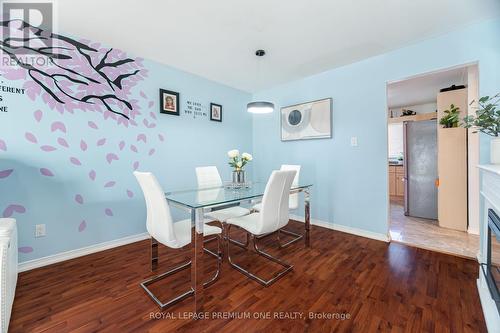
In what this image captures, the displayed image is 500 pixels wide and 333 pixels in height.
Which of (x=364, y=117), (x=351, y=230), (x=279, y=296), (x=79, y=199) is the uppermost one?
(x=364, y=117)

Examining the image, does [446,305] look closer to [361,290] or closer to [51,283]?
[361,290]

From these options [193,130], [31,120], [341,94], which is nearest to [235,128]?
[193,130]

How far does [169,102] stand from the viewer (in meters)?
3.08

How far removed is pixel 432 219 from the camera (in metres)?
3.56

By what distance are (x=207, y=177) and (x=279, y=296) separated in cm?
170

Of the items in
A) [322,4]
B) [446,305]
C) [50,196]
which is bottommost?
[446,305]

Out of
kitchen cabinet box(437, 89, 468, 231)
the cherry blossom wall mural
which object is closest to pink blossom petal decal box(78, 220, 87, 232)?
the cherry blossom wall mural

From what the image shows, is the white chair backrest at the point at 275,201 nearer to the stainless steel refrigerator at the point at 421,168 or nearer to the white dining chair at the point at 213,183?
the white dining chair at the point at 213,183

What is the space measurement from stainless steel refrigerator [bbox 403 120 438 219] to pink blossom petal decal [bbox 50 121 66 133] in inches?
195

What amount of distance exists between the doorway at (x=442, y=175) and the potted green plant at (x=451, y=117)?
0.01 m

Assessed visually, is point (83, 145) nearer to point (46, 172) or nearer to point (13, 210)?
point (46, 172)

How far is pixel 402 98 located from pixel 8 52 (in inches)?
247

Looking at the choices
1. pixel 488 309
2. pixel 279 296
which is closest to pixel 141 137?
pixel 279 296

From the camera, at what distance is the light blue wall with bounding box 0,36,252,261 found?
2043 millimetres
